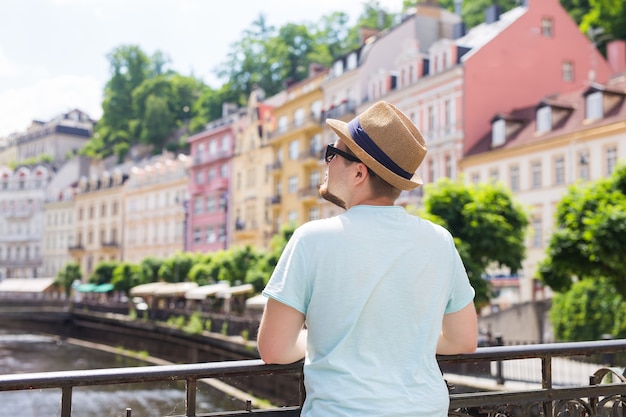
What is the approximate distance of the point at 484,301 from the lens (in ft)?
78.5

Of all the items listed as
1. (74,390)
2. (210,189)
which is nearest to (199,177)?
(210,189)

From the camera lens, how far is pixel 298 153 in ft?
181

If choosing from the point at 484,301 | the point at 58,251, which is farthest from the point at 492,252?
the point at 58,251

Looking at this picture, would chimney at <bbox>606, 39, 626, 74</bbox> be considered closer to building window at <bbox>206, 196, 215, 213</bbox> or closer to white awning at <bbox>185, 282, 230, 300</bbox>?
white awning at <bbox>185, 282, 230, 300</bbox>

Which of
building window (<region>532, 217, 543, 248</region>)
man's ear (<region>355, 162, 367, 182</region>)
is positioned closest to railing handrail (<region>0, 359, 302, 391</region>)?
man's ear (<region>355, 162, 367, 182</region>)

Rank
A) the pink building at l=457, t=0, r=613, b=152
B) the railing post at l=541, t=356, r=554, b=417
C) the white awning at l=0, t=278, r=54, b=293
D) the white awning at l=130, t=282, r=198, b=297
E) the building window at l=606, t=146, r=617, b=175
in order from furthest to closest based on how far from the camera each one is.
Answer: the white awning at l=0, t=278, r=54, b=293 < the white awning at l=130, t=282, r=198, b=297 < the pink building at l=457, t=0, r=613, b=152 < the building window at l=606, t=146, r=617, b=175 < the railing post at l=541, t=356, r=554, b=417

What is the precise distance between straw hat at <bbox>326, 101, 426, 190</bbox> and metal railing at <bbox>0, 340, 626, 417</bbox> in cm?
71

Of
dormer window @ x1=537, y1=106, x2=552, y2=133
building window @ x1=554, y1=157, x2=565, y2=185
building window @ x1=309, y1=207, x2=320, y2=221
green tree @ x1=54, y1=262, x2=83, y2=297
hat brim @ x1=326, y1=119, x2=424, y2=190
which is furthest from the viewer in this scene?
green tree @ x1=54, y1=262, x2=83, y2=297

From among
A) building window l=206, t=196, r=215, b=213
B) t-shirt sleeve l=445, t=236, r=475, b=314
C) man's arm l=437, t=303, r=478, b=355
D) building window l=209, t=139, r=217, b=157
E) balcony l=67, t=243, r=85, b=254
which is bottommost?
man's arm l=437, t=303, r=478, b=355

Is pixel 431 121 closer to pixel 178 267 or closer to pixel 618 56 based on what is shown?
pixel 618 56

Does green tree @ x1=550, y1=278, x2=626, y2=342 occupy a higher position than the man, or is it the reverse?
the man

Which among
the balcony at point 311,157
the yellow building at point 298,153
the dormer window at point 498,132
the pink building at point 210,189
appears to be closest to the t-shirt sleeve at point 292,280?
the dormer window at point 498,132

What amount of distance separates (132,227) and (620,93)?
5480cm

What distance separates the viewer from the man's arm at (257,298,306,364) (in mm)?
2449
